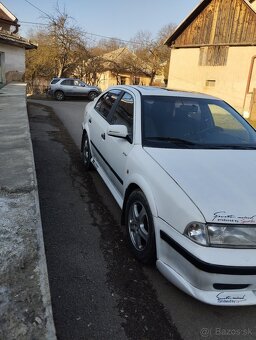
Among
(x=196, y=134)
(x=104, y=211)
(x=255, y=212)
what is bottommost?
(x=104, y=211)

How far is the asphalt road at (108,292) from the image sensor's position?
247cm

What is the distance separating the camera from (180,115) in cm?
399

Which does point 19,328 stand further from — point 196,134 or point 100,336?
point 196,134

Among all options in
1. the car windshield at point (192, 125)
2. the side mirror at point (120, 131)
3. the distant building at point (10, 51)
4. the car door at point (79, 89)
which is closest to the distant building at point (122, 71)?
the car door at point (79, 89)

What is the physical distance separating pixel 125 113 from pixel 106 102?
3.56 ft

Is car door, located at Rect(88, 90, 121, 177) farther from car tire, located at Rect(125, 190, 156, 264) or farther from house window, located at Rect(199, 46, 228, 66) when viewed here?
house window, located at Rect(199, 46, 228, 66)

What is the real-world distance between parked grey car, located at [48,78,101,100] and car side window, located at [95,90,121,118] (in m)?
17.9

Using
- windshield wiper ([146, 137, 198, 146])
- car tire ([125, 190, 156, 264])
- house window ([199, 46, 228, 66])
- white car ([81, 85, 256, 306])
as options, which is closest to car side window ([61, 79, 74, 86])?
house window ([199, 46, 228, 66])

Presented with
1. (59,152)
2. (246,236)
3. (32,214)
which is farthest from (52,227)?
(59,152)

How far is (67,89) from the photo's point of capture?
75.2 ft

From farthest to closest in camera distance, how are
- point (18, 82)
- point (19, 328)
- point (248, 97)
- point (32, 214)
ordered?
point (18, 82) → point (248, 97) → point (32, 214) → point (19, 328)

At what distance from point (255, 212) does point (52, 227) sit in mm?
2369

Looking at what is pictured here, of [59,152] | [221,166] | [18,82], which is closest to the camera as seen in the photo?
[221,166]

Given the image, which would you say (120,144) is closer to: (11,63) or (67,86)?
(11,63)
